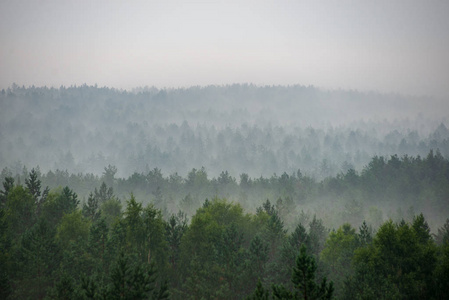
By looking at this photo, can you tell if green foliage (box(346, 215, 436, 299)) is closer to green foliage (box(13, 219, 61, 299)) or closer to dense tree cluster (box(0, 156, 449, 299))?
dense tree cluster (box(0, 156, 449, 299))

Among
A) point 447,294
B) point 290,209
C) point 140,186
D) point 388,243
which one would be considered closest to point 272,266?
point 388,243

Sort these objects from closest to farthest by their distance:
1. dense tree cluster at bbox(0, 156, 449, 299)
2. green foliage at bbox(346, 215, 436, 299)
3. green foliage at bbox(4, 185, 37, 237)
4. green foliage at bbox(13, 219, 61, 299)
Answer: dense tree cluster at bbox(0, 156, 449, 299)
green foliage at bbox(346, 215, 436, 299)
green foliage at bbox(13, 219, 61, 299)
green foliage at bbox(4, 185, 37, 237)

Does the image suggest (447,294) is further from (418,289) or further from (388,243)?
(388,243)

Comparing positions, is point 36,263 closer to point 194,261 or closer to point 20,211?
point 194,261

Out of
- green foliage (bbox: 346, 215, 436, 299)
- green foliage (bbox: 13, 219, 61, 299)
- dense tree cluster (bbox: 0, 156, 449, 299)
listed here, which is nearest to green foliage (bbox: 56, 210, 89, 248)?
dense tree cluster (bbox: 0, 156, 449, 299)

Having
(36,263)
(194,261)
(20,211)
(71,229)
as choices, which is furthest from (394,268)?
(20,211)

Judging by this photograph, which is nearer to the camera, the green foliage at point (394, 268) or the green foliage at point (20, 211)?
the green foliage at point (394, 268)

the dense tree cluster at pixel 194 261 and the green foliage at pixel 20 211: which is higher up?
the green foliage at pixel 20 211

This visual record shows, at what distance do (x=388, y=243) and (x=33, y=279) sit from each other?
105 ft

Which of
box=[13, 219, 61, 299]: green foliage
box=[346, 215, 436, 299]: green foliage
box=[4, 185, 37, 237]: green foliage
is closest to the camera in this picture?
box=[346, 215, 436, 299]: green foliage

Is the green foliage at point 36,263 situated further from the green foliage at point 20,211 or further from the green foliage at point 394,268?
the green foliage at point 394,268

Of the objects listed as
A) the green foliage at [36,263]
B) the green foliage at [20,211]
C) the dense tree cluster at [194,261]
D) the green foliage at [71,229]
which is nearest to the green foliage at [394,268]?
the dense tree cluster at [194,261]

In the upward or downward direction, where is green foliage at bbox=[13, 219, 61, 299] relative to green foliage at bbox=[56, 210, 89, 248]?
downward

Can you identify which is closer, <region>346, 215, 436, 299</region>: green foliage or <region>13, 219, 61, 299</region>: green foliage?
<region>346, 215, 436, 299</region>: green foliage
